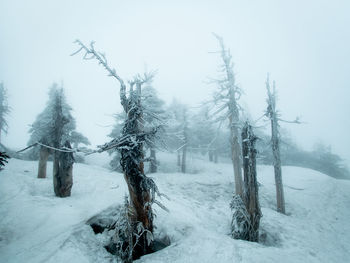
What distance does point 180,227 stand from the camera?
6.65 meters

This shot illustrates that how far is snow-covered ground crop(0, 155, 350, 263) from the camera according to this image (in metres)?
5.09

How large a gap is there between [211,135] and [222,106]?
20.0m

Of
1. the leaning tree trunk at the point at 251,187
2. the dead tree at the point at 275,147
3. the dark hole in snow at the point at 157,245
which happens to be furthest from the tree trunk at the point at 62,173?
the dead tree at the point at 275,147

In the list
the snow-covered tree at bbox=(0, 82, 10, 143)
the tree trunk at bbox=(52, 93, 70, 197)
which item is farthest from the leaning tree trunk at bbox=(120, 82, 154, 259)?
the snow-covered tree at bbox=(0, 82, 10, 143)

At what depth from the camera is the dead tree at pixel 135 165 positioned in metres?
5.25

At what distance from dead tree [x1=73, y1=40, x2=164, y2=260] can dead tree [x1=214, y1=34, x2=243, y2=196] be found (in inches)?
359

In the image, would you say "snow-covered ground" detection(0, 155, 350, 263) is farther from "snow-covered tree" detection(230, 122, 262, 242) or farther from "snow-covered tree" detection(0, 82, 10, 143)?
"snow-covered tree" detection(0, 82, 10, 143)

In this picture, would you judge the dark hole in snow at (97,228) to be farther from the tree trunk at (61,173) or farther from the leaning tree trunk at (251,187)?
the leaning tree trunk at (251,187)

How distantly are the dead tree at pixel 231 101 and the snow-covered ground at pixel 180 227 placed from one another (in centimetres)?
284

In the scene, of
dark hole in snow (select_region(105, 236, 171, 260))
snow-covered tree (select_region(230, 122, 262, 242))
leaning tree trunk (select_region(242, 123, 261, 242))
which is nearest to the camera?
dark hole in snow (select_region(105, 236, 171, 260))

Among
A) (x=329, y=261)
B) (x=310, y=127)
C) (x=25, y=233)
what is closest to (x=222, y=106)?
(x=329, y=261)

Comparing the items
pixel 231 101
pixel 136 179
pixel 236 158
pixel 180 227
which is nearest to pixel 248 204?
pixel 180 227

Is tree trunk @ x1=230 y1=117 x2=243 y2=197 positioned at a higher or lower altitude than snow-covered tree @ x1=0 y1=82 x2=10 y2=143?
lower

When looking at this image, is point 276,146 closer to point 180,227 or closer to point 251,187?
point 251,187
